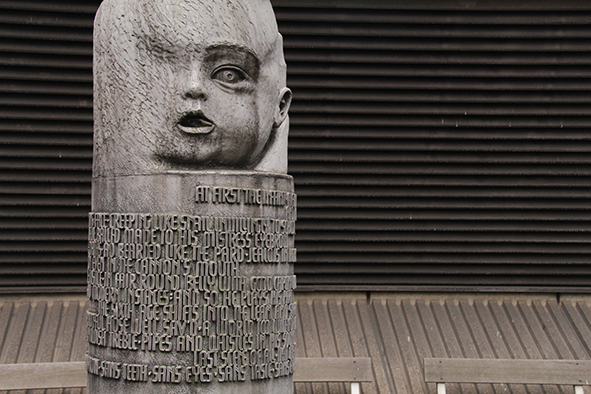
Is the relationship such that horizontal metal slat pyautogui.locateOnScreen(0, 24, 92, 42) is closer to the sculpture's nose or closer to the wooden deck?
the wooden deck

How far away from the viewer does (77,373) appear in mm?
5574

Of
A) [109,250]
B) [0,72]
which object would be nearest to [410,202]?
[109,250]

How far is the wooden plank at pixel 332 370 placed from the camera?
227 inches

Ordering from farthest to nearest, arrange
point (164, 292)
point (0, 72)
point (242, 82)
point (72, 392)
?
point (0, 72) < point (72, 392) < point (242, 82) < point (164, 292)

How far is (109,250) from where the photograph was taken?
145 inches

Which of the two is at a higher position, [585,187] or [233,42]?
[585,187]

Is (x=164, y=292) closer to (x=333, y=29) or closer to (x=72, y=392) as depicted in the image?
(x=72, y=392)

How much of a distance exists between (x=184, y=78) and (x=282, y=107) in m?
0.79

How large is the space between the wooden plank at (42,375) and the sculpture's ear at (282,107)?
3.04 m

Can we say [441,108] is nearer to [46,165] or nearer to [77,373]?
[46,165]

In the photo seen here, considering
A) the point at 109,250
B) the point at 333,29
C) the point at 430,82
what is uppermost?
the point at 333,29

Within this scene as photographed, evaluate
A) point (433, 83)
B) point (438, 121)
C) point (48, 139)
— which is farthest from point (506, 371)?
point (48, 139)

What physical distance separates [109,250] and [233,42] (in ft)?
4.73

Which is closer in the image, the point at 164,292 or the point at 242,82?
the point at 164,292
